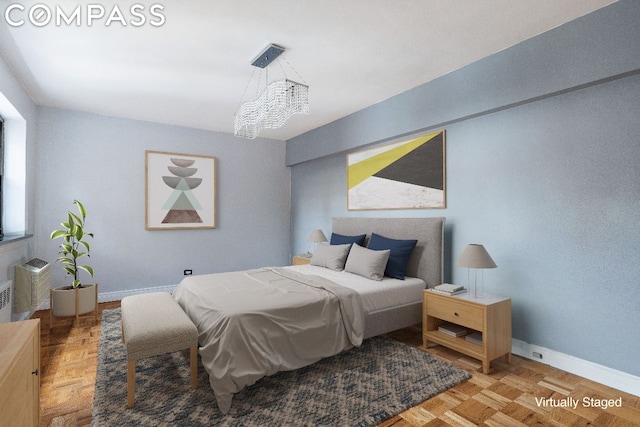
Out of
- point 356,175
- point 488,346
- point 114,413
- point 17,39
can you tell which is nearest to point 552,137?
point 488,346

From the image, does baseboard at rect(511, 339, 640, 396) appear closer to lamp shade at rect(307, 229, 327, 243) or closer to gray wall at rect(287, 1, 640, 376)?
gray wall at rect(287, 1, 640, 376)

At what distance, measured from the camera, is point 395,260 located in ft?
11.3

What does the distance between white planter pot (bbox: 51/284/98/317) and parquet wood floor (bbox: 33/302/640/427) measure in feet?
2.62

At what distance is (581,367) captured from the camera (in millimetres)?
2443

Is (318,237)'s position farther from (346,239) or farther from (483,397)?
(483,397)

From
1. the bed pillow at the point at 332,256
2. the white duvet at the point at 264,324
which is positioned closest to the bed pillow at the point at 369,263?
the bed pillow at the point at 332,256

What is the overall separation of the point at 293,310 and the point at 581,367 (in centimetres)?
220

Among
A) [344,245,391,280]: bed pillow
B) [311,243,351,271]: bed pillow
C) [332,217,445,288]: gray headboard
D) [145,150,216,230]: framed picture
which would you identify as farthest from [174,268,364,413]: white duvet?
[145,150,216,230]: framed picture

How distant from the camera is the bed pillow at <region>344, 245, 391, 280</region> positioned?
334cm

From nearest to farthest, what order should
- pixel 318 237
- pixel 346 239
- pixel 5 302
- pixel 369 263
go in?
pixel 5 302 < pixel 369 263 < pixel 346 239 < pixel 318 237

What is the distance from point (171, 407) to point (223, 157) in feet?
13.4

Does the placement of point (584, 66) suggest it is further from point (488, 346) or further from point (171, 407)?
point (171, 407)

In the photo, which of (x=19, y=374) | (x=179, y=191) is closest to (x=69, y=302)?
(x=179, y=191)

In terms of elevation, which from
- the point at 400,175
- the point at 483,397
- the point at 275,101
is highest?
the point at 275,101
